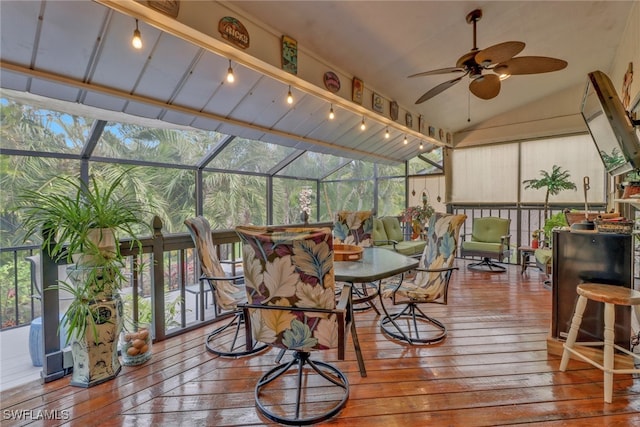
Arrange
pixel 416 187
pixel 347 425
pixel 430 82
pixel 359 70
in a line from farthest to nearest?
pixel 416 187, pixel 430 82, pixel 359 70, pixel 347 425

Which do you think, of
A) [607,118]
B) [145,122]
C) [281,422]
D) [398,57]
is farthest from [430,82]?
[281,422]

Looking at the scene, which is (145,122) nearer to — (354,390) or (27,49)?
(27,49)

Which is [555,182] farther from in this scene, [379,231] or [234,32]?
[234,32]

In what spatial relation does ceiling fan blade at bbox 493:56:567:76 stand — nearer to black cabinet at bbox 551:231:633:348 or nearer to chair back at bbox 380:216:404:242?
black cabinet at bbox 551:231:633:348

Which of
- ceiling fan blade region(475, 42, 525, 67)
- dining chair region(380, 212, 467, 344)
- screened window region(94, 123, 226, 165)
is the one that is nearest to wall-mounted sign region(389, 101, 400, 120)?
ceiling fan blade region(475, 42, 525, 67)

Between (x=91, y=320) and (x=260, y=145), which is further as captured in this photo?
(x=260, y=145)

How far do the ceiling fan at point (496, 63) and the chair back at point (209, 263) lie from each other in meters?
2.28

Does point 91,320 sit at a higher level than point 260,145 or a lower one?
lower

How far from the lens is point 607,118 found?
202cm

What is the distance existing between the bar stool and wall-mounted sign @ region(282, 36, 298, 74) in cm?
302

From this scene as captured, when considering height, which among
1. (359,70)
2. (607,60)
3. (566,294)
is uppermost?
(607,60)

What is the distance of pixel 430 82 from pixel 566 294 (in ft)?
10.7

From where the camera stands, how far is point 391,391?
1.92 m

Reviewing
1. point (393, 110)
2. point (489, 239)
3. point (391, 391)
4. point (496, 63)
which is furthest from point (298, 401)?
point (489, 239)
